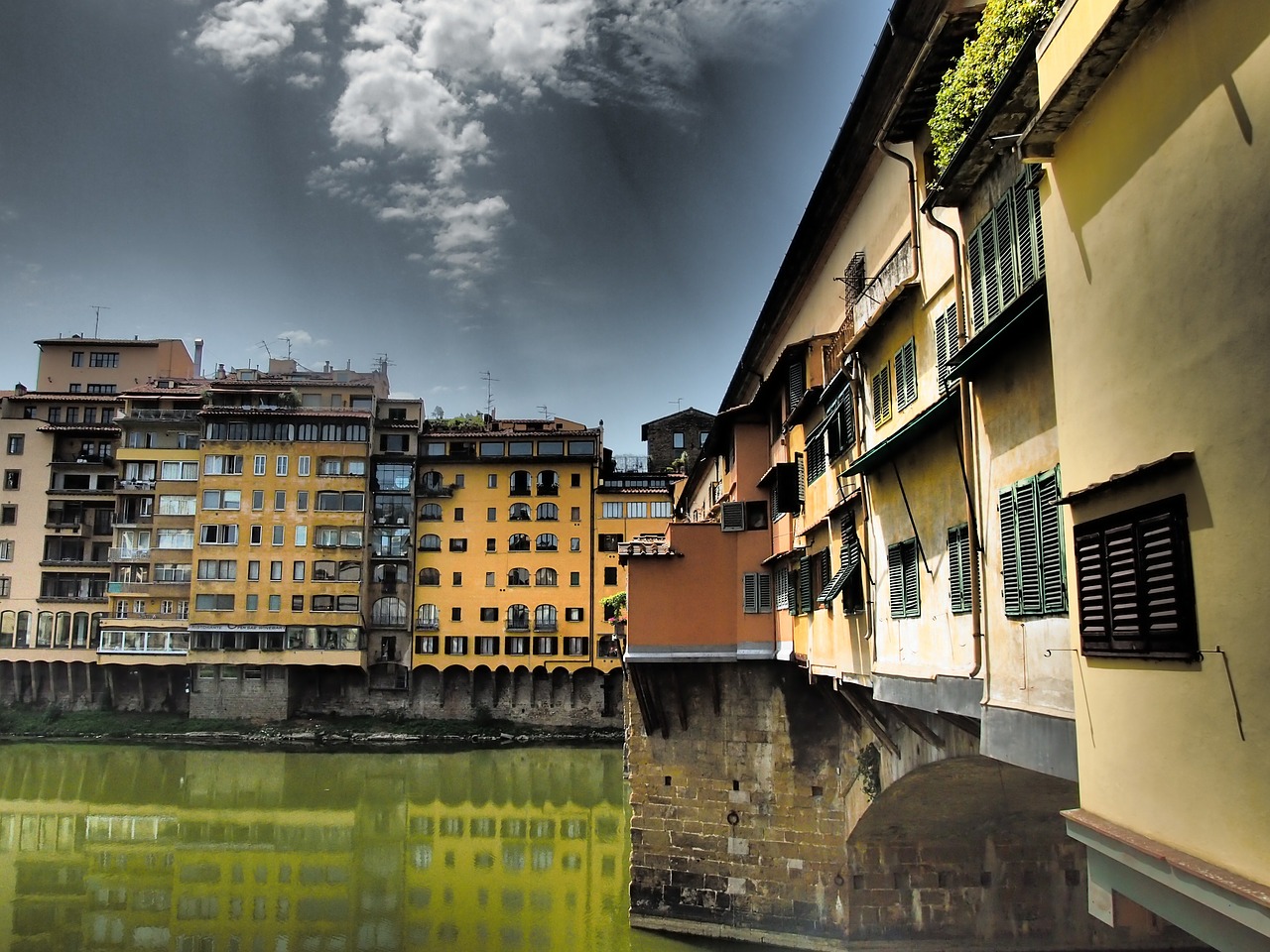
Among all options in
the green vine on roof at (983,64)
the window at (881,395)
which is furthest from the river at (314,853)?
the green vine on roof at (983,64)

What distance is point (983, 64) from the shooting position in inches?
318

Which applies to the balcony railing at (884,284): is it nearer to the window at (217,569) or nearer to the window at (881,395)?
the window at (881,395)

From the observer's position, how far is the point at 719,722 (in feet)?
69.2

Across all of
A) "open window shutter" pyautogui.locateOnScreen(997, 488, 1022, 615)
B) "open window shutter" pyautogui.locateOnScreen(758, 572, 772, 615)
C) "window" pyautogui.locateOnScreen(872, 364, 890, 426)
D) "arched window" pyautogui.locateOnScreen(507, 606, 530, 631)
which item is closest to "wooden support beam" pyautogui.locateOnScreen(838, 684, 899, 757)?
"open window shutter" pyautogui.locateOnScreen(758, 572, 772, 615)

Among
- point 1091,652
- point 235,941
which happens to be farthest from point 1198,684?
point 235,941

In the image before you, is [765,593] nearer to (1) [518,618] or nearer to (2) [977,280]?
(2) [977,280]

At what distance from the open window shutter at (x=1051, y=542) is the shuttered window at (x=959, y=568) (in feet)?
4.96

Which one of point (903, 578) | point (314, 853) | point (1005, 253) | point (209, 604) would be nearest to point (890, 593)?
point (903, 578)

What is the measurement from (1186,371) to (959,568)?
15.7 feet

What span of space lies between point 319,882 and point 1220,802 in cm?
2805

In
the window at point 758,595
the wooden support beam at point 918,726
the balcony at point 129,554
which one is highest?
the balcony at point 129,554

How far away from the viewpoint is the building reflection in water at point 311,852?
23750 mm

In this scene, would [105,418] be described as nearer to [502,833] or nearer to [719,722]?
[502,833]

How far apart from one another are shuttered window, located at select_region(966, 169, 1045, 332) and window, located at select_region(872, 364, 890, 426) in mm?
3098
